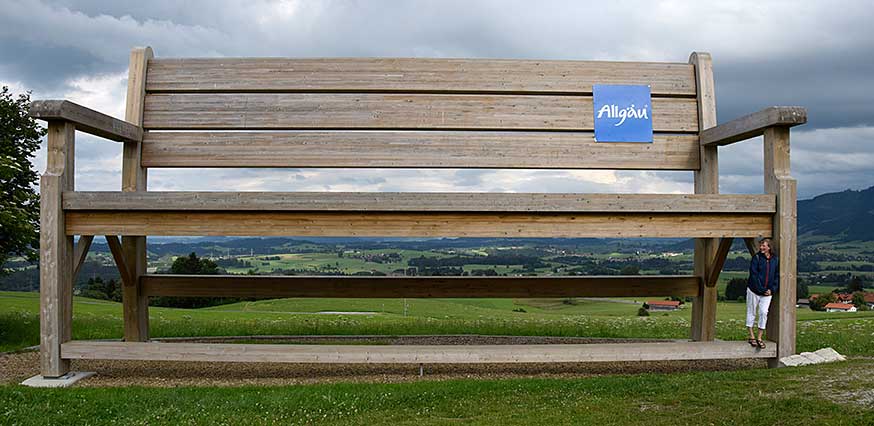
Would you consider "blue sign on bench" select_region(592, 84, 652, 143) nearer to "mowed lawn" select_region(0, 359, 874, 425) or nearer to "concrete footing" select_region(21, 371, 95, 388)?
"mowed lawn" select_region(0, 359, 874, 425)

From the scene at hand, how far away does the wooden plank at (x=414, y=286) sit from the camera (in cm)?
659

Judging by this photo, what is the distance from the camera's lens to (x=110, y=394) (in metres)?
4.68

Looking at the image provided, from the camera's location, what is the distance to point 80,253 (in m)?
5.38

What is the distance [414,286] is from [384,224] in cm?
169

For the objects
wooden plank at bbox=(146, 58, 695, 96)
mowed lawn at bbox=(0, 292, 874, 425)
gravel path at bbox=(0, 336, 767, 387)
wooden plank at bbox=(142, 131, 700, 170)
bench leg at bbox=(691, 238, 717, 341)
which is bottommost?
gravel path at bbox=(0, 336, 767, 387)

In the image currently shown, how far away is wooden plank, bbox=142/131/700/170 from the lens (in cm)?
656

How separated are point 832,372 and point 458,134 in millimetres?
3573

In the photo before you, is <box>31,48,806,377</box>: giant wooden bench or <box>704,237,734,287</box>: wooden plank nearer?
<box>704,237,734,287</box>: wooden plank

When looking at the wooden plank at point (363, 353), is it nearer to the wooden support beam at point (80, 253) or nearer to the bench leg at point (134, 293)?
the wooden support beam at point (80, 253)

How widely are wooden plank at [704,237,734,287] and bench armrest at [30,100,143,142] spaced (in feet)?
17.1

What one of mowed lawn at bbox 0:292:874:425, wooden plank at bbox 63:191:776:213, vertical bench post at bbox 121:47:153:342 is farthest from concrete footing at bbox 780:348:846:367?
vertical bench post at bbox 121:47:153:342

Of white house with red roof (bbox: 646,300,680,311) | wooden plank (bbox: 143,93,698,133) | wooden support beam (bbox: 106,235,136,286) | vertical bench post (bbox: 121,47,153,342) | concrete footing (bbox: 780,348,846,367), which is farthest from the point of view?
white house with red roof (bbox: 646,300,680,311)

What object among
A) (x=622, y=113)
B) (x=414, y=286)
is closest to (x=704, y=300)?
(x=622, y=113)

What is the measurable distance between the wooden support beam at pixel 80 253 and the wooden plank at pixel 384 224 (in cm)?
19
